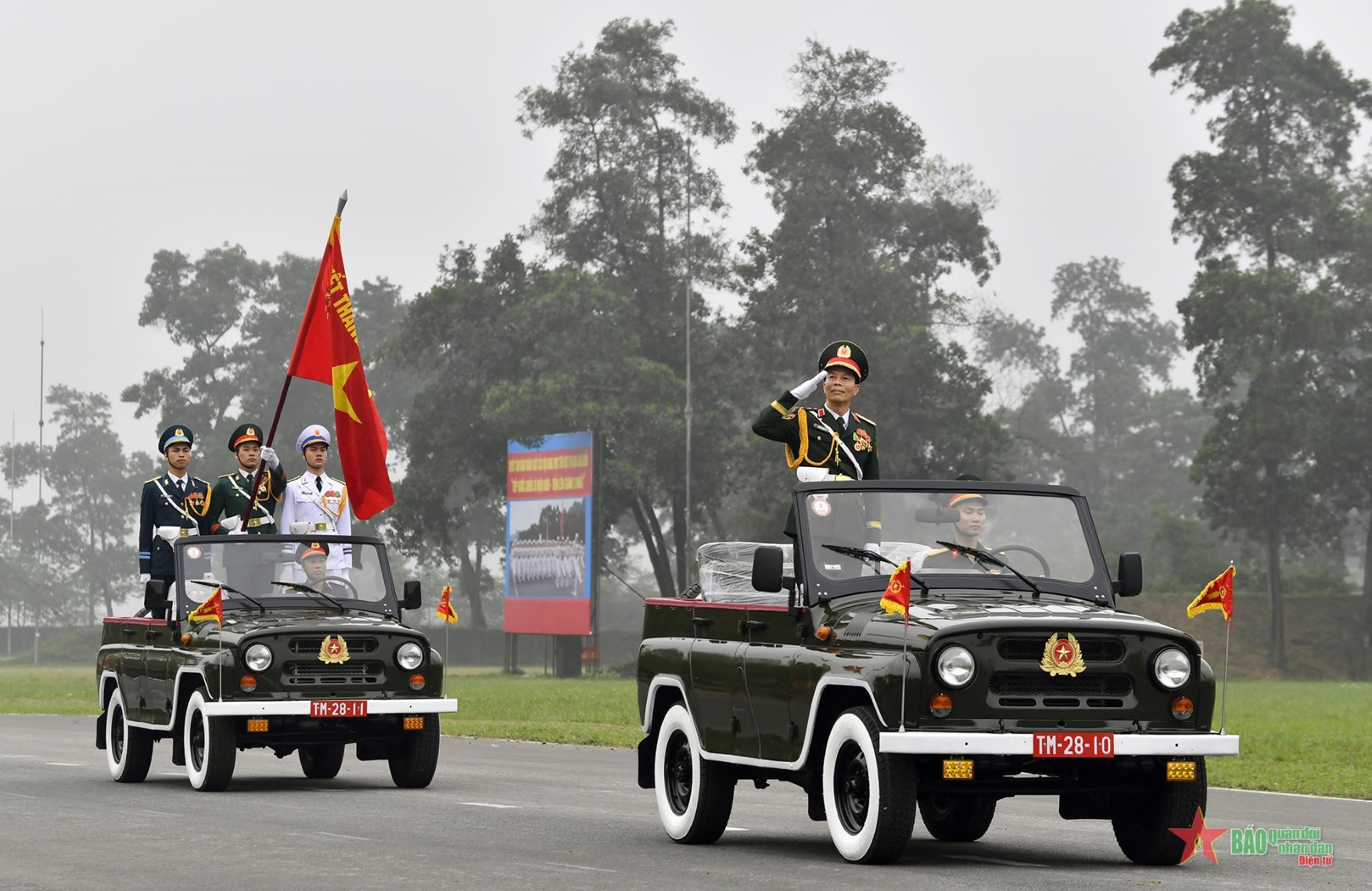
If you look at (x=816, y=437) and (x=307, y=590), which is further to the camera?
(x=307, y=590)

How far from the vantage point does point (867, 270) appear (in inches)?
2616

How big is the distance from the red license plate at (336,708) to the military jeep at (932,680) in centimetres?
368

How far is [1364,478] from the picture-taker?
66.1m

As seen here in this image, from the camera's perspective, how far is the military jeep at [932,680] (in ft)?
32.9

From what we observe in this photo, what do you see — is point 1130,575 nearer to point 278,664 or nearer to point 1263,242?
point 278,664

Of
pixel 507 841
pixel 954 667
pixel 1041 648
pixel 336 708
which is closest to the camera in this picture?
pixel 954 667

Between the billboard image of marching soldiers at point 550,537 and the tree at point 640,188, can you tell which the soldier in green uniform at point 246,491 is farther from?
the tree at point 640,188

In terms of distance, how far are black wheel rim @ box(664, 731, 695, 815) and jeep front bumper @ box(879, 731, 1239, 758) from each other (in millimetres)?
2692

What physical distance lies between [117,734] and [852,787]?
9.31 meters

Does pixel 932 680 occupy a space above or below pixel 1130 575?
below

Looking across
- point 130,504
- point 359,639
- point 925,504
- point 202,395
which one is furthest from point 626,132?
point 130,504

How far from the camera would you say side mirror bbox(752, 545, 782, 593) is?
10906mm

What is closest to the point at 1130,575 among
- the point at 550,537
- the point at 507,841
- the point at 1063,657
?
the point at 1063,657

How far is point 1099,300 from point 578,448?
265 ft
